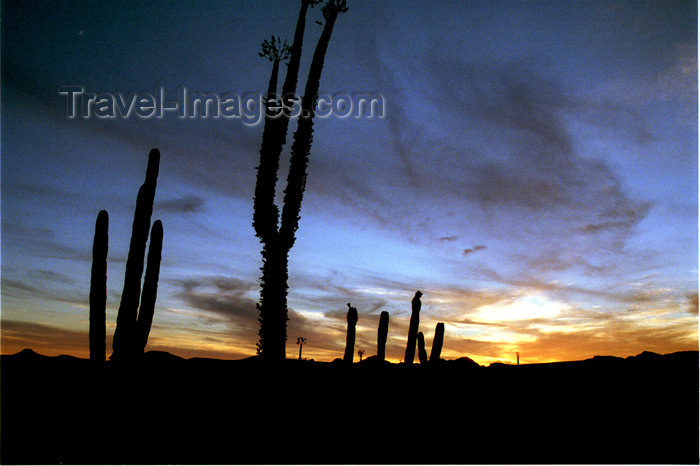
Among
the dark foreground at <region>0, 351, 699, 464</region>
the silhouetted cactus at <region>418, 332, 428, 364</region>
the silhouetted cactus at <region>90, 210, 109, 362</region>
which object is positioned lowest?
the dark foreground at <region>0, 351, 699, 464</region>

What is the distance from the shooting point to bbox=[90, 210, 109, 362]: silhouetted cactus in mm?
10117

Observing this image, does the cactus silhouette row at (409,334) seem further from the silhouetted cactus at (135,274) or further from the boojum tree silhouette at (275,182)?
the silhouetted cactus at (135,274)

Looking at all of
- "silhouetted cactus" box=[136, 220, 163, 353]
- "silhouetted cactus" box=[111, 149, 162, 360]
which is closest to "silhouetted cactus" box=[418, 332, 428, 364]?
"silhouetted cactus" box=[136, 220, 163, 353]

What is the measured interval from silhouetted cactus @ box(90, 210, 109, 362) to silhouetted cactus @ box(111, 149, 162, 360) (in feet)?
1.61

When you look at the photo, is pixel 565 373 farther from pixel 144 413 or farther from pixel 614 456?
pixel 144 413

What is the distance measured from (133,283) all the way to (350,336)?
9290mm

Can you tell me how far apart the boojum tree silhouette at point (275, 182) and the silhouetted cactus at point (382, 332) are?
6.25 m

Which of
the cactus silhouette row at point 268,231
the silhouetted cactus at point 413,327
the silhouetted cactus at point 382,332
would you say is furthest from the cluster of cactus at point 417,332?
the cactus silhouette row at point 268,231

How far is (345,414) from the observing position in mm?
8500

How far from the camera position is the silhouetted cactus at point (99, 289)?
10117 millimetres

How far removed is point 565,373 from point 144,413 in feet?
27.4

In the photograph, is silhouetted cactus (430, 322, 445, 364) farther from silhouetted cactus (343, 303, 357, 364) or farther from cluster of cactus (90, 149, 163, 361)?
cluster of cactus (90, 149, 163, 361)

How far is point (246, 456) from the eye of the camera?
7141 millimetres

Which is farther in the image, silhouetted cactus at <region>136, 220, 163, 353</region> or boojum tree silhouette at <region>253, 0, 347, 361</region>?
boojum tree silhouette at <region>253, 0, 347, 361</region>
